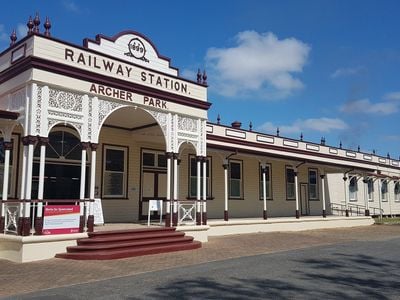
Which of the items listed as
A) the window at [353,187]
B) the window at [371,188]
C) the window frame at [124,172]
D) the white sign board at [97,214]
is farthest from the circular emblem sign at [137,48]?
the window at [371,188]

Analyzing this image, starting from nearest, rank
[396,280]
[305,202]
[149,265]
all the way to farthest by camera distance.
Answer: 1. [396,280]
2. [149,265]
3. [305,202]

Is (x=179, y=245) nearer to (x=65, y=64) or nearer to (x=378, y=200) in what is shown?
(x=65, y=64)

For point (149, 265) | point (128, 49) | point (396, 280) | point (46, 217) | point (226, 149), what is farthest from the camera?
point (226, 149)

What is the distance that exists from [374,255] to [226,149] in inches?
325

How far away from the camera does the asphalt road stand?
23.8ft

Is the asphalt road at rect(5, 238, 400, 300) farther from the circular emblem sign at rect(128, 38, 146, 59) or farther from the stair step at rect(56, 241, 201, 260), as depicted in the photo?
the circular emblem sign at rect(128, 38, 146, 59)

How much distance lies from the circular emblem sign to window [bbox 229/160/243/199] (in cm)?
934

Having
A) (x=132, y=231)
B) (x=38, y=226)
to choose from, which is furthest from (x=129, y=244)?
(x=38, y=226)

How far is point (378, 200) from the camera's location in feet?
114

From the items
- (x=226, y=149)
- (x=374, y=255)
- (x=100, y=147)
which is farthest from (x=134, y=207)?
(x=374, y=255)

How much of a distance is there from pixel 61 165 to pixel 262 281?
952 cm

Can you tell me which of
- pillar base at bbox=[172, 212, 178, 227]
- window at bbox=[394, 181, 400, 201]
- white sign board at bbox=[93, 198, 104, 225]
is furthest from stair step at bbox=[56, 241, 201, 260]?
window at bbox=[394, 181, 400, 201]

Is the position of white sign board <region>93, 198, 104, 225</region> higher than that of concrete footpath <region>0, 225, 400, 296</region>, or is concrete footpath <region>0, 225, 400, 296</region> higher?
white sign board <region>93, 198, 104, 225</region>

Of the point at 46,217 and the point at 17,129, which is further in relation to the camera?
the point at 17,129
